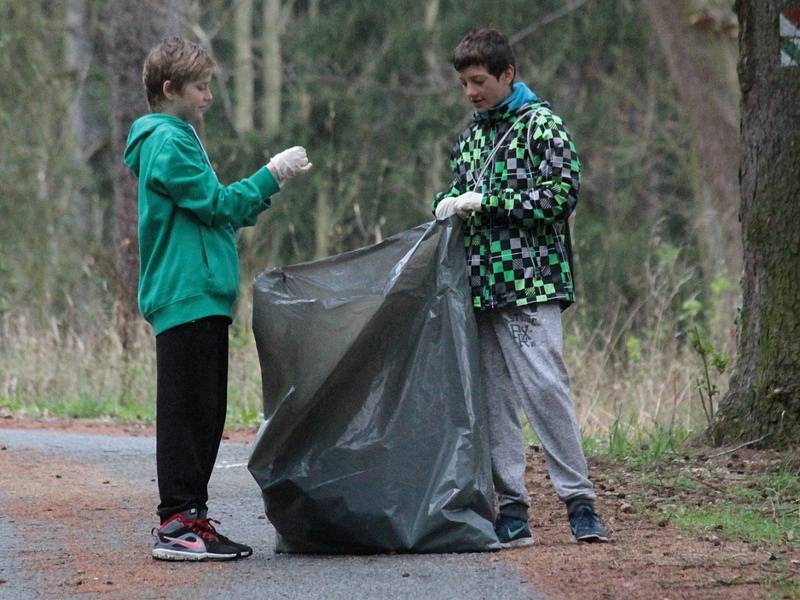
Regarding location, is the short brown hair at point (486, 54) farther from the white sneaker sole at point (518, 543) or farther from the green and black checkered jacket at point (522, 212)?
the white sneaker sole at point (518, 543)

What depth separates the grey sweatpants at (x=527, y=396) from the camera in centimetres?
511

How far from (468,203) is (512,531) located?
1.16 meters

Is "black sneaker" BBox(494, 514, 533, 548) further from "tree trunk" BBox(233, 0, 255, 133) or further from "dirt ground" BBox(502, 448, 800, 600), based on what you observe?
"tree trunk" BBox(233, 0, 255, 133)

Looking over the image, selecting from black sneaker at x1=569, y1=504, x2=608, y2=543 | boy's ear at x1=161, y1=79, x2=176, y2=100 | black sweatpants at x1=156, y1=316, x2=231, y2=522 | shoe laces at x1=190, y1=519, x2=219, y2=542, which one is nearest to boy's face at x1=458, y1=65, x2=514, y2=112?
boy's ear at x1=161, y1=79, x2=176, y2=100

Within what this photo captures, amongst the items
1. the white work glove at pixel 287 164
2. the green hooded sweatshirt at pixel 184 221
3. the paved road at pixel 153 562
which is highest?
the white work glove at pixel 287 164

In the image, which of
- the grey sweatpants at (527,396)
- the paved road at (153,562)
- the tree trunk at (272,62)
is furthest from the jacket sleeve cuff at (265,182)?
the tree trunk at (272,62)

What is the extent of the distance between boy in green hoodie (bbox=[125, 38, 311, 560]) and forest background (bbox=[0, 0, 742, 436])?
236 inches

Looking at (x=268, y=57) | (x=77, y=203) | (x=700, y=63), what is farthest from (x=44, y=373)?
(x=268, y=57)

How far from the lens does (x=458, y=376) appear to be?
16.7 ft

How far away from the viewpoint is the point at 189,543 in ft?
16.8

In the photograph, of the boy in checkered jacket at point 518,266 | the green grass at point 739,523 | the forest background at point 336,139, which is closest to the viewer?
the boy in checkered jacket at point 518,266

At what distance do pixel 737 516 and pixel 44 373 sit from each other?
24.3 ft

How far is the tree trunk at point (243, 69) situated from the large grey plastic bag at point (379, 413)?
78.2 feet

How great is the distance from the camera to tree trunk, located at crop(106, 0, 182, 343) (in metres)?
14.1
